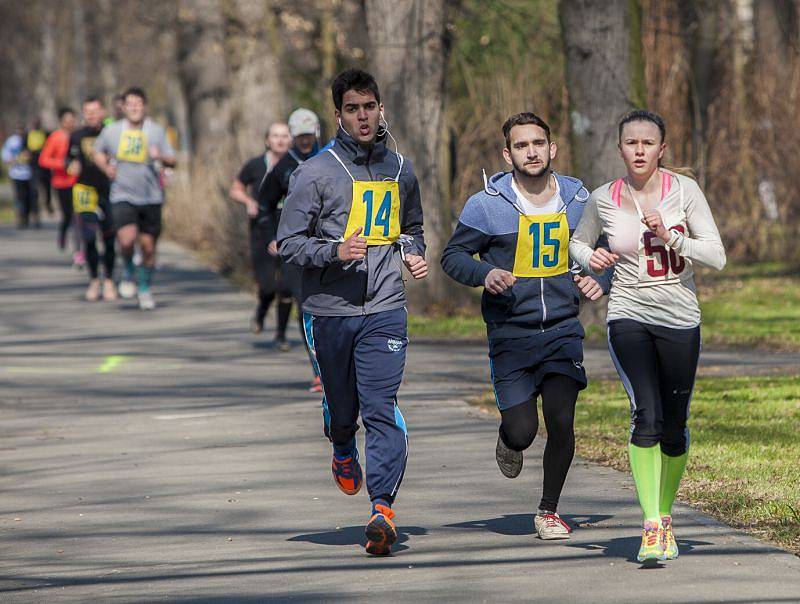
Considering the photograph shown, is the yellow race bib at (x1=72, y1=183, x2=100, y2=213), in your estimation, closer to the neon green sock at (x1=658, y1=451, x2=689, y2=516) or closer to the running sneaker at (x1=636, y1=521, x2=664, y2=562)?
the neon green sock at (x1=658, y1=451, x2=689, y2=516)

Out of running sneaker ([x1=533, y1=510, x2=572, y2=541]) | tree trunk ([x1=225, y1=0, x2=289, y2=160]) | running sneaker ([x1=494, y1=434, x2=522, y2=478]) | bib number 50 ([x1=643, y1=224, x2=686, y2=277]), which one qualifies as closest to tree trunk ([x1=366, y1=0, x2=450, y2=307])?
tree trunk ([x1=225, y1=0, x2=289, y2=160])

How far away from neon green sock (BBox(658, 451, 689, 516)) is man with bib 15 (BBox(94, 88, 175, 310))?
10.6 metres

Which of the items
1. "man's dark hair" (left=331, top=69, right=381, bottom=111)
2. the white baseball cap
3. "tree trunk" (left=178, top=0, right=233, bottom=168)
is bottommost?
"man's dark hair" (left=331, top=69, right=381, bottom=111)

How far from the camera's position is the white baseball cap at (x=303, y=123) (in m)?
11.4

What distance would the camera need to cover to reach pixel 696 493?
7.55m

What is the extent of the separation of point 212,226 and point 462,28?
4467 mm

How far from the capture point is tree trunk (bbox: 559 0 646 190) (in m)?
14.4

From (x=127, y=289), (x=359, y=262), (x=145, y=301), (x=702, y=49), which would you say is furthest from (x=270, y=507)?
(x=702, y=49)

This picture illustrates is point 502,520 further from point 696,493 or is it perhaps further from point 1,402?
point 1,402

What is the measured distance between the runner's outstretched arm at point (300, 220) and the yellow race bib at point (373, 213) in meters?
0.15

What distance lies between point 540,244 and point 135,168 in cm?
1019

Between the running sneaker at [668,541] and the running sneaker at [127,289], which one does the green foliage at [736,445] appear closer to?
the running sneaker at [668,541]

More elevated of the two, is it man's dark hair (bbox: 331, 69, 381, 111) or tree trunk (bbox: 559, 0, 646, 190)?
tree trunk (bbox: 559, 0, 646, 190)

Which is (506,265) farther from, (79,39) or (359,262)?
(79,39)
